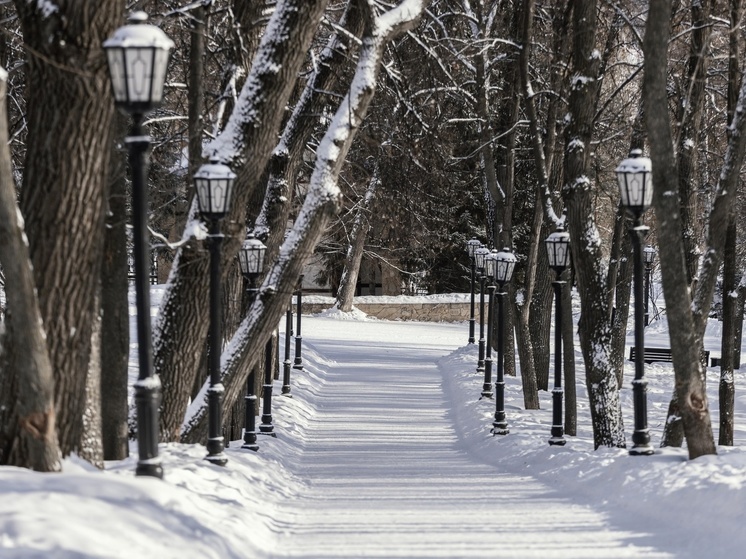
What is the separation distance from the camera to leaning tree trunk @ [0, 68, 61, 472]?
620cm

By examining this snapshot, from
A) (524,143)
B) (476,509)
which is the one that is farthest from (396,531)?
(524,143)

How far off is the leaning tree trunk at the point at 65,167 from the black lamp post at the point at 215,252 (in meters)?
2.29

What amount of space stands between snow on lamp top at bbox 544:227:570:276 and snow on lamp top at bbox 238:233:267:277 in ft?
11.8

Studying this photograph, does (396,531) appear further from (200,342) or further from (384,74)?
(384,74)

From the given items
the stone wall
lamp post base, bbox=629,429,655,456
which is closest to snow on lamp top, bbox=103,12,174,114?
lamp post base, bbox=629,429,655,456

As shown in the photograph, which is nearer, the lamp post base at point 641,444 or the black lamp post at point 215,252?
the black lamp post at point 215,252

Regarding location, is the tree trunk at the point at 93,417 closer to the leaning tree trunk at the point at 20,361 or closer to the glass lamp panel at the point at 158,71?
the leaning tree trunk at the point at 20,361

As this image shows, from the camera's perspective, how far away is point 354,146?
67.6 ft

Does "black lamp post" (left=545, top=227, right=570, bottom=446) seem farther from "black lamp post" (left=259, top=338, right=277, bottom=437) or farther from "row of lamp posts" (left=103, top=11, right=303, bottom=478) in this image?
"row of lamp posts" (left=103, top=11, right=303, bottom=478)

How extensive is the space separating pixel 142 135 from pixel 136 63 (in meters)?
0.65

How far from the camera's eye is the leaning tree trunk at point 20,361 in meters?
6.20

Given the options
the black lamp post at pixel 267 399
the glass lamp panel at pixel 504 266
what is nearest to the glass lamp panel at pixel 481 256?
the glass lamp panel at pixel 504 266

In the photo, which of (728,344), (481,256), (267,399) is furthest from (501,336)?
(481,256)

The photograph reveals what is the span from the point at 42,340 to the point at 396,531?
3029 millimetres
